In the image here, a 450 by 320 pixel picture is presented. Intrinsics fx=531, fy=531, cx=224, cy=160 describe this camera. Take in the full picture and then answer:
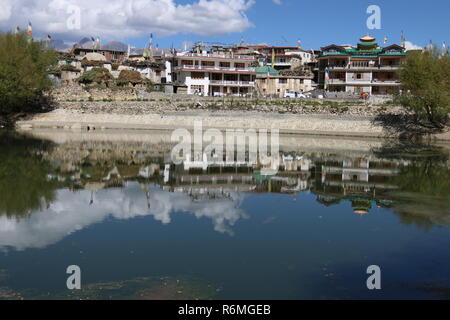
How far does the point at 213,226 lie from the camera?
23.6m

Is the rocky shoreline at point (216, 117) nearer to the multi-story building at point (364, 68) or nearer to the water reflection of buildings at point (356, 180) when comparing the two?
the multi-story building at point (364, 68)

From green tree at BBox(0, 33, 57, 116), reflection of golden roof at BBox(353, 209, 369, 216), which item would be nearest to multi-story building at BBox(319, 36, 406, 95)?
green tree at BBox(0, 33, 57, 116)

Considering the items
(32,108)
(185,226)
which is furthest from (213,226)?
(32,108)

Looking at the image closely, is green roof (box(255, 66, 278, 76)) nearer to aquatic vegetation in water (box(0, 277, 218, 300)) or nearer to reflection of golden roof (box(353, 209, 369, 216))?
reflection of golden roof (box(353, 209, 369, 216))

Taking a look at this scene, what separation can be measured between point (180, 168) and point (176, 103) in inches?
1671

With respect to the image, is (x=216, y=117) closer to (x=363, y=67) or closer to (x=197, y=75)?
(x=197, y=75)

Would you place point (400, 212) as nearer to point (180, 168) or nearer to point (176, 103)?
point (180, 168)

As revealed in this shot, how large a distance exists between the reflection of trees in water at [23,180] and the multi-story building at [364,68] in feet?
191

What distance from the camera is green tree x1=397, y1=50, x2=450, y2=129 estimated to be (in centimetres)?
6219

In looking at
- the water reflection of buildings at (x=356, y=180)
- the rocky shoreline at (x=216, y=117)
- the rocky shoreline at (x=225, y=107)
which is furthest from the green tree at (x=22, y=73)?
the water reflection of buildings at (x=356, y=180)

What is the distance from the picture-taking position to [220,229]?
23.2 metres

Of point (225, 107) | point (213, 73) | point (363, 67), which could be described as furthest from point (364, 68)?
point (225, 107)

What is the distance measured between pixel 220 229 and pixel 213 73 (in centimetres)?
7636

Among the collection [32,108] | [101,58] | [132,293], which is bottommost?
[132,293]
